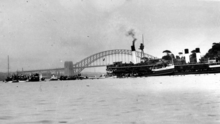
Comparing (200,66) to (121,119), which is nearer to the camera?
(121,119)

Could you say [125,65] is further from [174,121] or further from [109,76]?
[174,121]

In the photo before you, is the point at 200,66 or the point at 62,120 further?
the point at 200,66

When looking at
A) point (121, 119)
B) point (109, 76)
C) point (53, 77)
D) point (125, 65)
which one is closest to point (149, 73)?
point (125, 65)

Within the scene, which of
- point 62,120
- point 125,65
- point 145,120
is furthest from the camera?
point 125,65

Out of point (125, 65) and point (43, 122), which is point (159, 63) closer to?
point (125, 65)

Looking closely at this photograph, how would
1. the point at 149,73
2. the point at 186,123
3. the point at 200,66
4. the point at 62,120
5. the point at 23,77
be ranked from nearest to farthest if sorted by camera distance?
1. the point at 186,123
2. the point at 62,120
3. the point at 200,66
4. the point at 149,73
5. the point at 23,77

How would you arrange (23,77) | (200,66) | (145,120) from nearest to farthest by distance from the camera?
(145,120) → (200,66) → (23,77)

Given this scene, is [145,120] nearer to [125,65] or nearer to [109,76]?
[125,65]

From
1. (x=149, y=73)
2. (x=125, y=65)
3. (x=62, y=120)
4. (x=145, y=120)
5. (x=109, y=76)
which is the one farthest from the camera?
(x=109, y=76)

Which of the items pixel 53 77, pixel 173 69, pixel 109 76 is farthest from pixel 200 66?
pixel 53 77
